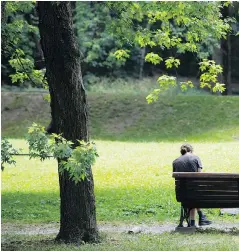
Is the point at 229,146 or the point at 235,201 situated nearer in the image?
the point at 235,201

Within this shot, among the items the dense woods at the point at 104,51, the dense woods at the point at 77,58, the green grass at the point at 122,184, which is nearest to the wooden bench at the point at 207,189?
the dense woods at the point at 77,58

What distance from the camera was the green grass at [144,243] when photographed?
946 cm

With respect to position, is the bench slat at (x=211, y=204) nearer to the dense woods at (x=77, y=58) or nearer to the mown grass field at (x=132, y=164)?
the mown grass field at (x=132, y=164)

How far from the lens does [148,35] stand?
13578 millimetres

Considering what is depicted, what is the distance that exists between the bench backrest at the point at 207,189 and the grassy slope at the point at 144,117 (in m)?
17.5

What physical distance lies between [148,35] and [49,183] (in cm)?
761

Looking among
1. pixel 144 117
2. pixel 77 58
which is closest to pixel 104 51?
pixel 144 117

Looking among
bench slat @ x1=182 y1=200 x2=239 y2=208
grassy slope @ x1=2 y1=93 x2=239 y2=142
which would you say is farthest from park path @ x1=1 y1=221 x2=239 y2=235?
grassy slope @ x1=2 y1=93 x2=239 y2=142

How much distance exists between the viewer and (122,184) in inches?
759

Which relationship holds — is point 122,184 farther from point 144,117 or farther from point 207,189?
point 144,117

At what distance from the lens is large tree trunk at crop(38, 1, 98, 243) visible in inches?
419

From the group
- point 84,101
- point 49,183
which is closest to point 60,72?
point 84,101

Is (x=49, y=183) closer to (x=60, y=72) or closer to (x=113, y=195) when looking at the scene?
(x=113, y=195)

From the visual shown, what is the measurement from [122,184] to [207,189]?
763 cm
